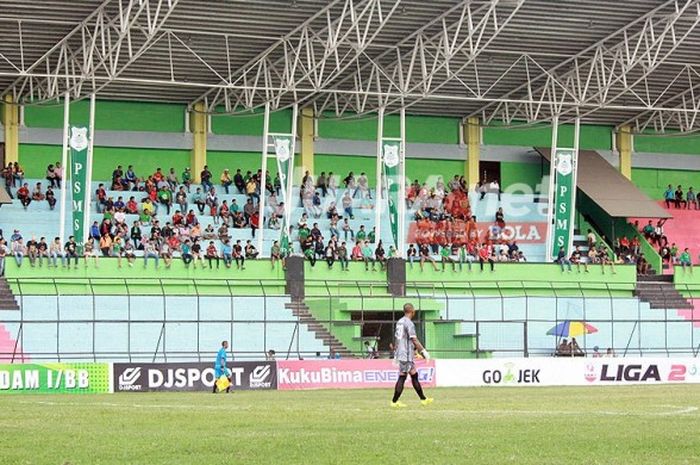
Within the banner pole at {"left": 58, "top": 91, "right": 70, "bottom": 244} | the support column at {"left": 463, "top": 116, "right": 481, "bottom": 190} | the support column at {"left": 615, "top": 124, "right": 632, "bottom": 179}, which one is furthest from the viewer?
the support column at {"left": 615, "top": 124, "right": 632, "bottom": 179}

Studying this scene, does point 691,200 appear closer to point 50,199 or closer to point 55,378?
point 50,199

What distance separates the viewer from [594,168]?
70750mm

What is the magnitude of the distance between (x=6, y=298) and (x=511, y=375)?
17218 millimetres

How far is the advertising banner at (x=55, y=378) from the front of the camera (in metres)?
39.0

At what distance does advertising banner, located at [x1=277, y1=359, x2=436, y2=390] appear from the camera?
141 ft

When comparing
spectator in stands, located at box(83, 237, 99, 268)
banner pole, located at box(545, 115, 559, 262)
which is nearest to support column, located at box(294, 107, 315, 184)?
banner pole, located at box(545, 115, 559, 262)

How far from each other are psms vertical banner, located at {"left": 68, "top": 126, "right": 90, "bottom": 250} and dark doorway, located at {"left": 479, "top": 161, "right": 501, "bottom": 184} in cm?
2134

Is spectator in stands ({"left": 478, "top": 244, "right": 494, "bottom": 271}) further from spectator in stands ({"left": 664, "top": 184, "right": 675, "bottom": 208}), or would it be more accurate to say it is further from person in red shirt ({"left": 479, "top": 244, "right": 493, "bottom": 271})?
spectator in stands ({"left": 664, "top": 184, "right": 675, "bottom": 208})

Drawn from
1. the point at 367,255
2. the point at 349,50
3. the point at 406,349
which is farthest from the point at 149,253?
the point at 406,349

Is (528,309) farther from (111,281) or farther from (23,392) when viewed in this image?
(23,392)

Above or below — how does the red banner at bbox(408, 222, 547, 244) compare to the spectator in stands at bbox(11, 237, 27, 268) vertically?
above

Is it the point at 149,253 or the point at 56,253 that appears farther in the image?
the point at 149,253

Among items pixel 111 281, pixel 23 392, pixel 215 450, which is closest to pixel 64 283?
pixel 111 281

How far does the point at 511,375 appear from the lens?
45000 millimetres
